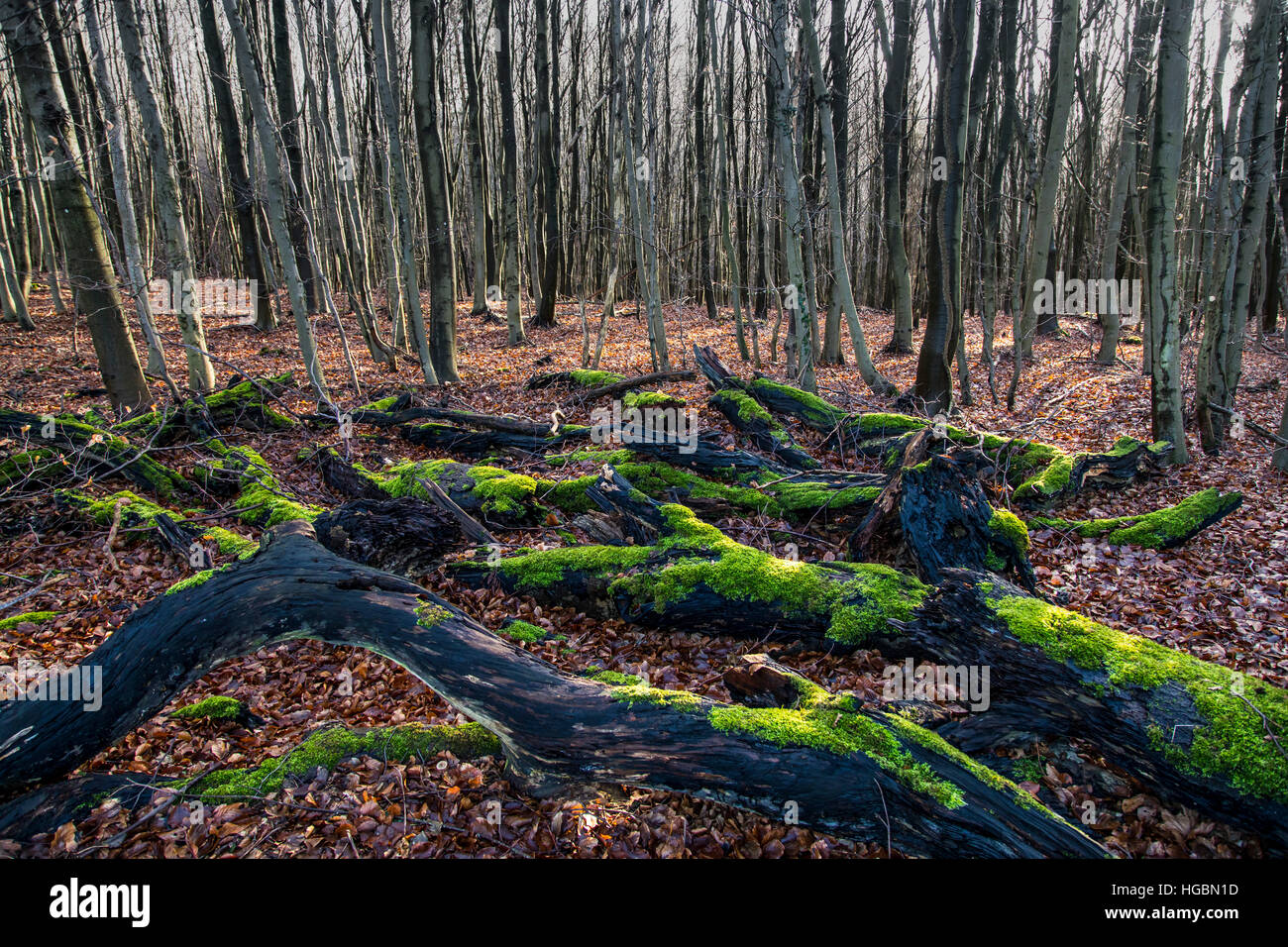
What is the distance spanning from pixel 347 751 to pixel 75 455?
5889mm

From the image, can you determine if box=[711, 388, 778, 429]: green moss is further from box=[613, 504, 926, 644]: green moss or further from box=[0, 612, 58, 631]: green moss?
box=[0, 612, 58, 631]: green moss

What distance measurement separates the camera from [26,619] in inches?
186

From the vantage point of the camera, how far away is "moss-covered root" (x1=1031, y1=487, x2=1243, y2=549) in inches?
230

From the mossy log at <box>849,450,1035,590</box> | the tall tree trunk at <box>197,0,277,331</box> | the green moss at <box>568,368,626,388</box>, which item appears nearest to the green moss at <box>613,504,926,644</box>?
the mossy log at <box>849,450,1035,590</box>

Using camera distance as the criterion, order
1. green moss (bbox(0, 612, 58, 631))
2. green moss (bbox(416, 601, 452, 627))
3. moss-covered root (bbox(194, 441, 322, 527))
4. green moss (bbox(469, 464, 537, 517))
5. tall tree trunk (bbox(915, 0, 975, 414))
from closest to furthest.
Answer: green moss (bbox(416, 601, 452, 627)), green moss (bbox(0, 612, 58, 631)), moss-covered root (bbox(194, 441, 322, 527)), green moss (bbox(469, 464, 537, 517)), tall tree trunk (bbox(915, 0, 975, 414))

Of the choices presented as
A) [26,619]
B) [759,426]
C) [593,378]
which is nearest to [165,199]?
[593,378]

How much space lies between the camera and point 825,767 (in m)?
2.88

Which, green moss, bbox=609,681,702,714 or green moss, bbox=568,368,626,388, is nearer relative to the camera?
green moss, bbox=609,681,702,714

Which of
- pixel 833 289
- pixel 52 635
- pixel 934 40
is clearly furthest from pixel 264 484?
pixel 934 40

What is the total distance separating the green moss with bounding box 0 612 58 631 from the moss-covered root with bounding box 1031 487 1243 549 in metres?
8.72

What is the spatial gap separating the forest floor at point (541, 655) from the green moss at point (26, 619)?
4 centimetres

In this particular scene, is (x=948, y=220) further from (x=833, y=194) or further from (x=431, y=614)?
(x=431, y=614)
